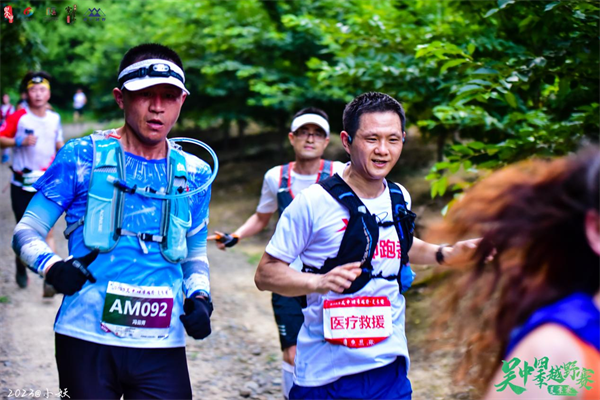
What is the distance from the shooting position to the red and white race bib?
316cm

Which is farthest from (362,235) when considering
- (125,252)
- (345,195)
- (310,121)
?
(310,121)

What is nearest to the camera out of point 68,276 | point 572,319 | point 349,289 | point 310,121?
point 572,319

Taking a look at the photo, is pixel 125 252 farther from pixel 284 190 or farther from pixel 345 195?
pixel 284 190

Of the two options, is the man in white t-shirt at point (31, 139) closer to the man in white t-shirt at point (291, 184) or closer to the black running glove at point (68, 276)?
the man in white t-shirt at point (291, 184)

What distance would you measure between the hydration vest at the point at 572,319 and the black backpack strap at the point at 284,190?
3.85 meters

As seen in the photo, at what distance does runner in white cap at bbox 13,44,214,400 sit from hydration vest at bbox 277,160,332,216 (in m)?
2.25

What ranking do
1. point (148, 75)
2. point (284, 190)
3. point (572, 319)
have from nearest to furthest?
1. point (572, 319)
2. point (148, 75)
3. point (284, 190)

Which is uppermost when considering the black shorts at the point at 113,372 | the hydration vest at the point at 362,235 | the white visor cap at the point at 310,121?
the white visor cap at the point at 310,121

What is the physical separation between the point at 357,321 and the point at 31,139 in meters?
5.82

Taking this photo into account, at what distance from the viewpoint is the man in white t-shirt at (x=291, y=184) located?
5.13 metres

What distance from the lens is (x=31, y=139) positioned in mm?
7738

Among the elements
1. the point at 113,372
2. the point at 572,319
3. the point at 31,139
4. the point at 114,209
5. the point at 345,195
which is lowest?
the point at 113,372

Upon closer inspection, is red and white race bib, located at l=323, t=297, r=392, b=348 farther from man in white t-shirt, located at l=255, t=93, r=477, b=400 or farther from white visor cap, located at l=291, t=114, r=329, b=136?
white visor cap, located at l=291, t=114, r=329, b=136

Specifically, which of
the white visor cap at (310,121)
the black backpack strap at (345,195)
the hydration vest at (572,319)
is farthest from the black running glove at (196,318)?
the white visor cap at (310,121)
